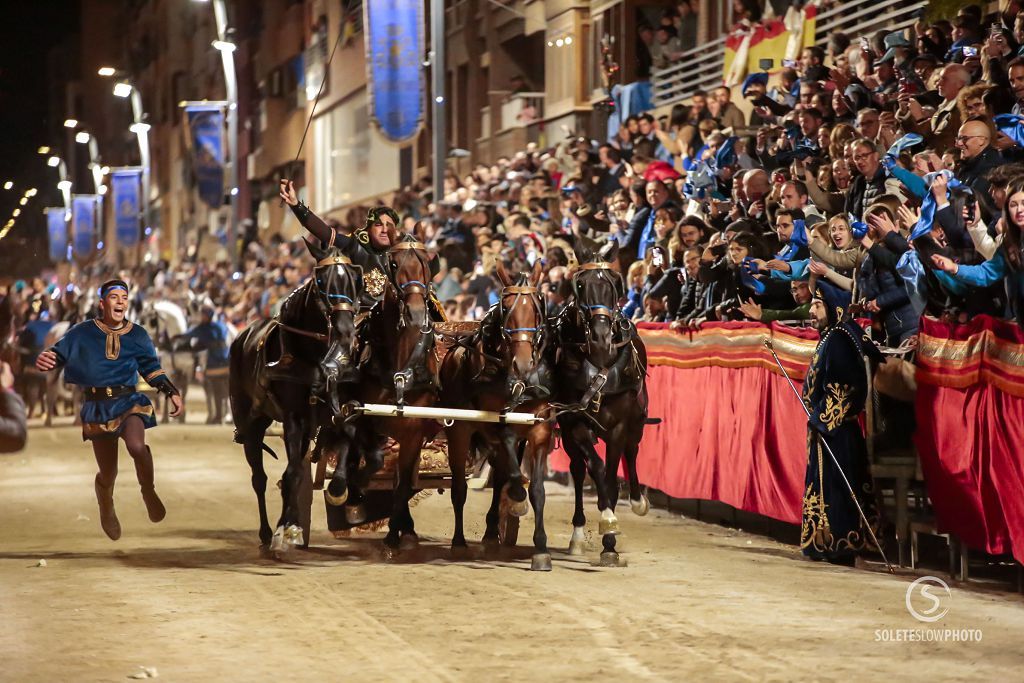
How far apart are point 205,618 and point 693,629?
111 inches

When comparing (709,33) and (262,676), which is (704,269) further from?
(709,33)

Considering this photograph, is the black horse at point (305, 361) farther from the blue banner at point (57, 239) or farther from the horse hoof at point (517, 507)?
the blue banner at point (57, 239)

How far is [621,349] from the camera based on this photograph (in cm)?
1220

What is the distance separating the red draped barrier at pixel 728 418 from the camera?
43.4 ft

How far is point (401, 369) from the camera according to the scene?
38.6ft

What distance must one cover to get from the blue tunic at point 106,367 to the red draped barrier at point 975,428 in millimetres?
5853

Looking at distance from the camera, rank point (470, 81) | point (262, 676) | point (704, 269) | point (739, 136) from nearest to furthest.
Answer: point (262, 676) < point (704, 269) < point (739, 136) < point (470, 81)

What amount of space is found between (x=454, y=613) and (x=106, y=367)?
455 centimetres

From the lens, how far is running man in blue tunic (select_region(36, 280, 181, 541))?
12.9 m

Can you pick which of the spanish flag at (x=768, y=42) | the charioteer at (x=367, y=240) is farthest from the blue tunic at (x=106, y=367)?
the spanish flag at (x=768, y=42)

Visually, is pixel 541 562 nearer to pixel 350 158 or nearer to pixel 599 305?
pixel 599 305

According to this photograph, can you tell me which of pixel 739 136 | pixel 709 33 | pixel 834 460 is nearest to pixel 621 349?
pixel 834 460

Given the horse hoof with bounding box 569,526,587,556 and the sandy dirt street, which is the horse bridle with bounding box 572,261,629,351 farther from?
the sandy dirt street

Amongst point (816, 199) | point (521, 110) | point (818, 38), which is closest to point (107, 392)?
point (816, 199)
